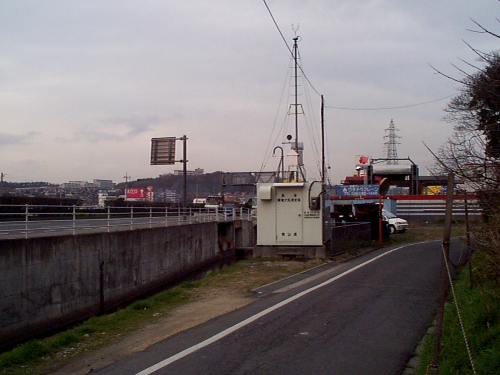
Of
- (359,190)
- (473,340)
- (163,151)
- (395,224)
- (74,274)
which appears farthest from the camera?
(359,190)

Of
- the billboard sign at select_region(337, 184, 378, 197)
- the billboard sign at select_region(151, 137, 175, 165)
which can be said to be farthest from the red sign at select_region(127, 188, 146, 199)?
the billboard sign at select_region(151, 137, 175, 165)

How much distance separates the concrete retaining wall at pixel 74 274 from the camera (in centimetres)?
1139

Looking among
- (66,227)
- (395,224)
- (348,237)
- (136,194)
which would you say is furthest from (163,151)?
(136,194)

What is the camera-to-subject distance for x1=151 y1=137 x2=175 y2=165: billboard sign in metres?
36.2

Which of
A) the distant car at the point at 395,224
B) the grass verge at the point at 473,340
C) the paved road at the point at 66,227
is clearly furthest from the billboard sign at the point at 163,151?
the grass verge at the point at 473,340

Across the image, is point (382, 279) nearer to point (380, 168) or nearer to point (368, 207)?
point (368, 207)

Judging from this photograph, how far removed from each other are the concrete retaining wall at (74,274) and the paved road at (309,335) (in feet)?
18.0

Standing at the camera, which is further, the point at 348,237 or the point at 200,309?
the point at 348,237

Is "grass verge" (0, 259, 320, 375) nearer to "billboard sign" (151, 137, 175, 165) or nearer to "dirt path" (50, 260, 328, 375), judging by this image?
"dirt path" (50, 260, 328, 375)

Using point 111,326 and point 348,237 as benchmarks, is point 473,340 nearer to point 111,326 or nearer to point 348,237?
point 111,326

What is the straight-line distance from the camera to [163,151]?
120 feet

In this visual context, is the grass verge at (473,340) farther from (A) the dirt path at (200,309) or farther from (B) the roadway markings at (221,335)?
(A) the dirt path at (200,309)

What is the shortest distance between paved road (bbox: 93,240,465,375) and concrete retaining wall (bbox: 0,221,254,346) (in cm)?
548

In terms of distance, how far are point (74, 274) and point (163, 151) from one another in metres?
23.4
